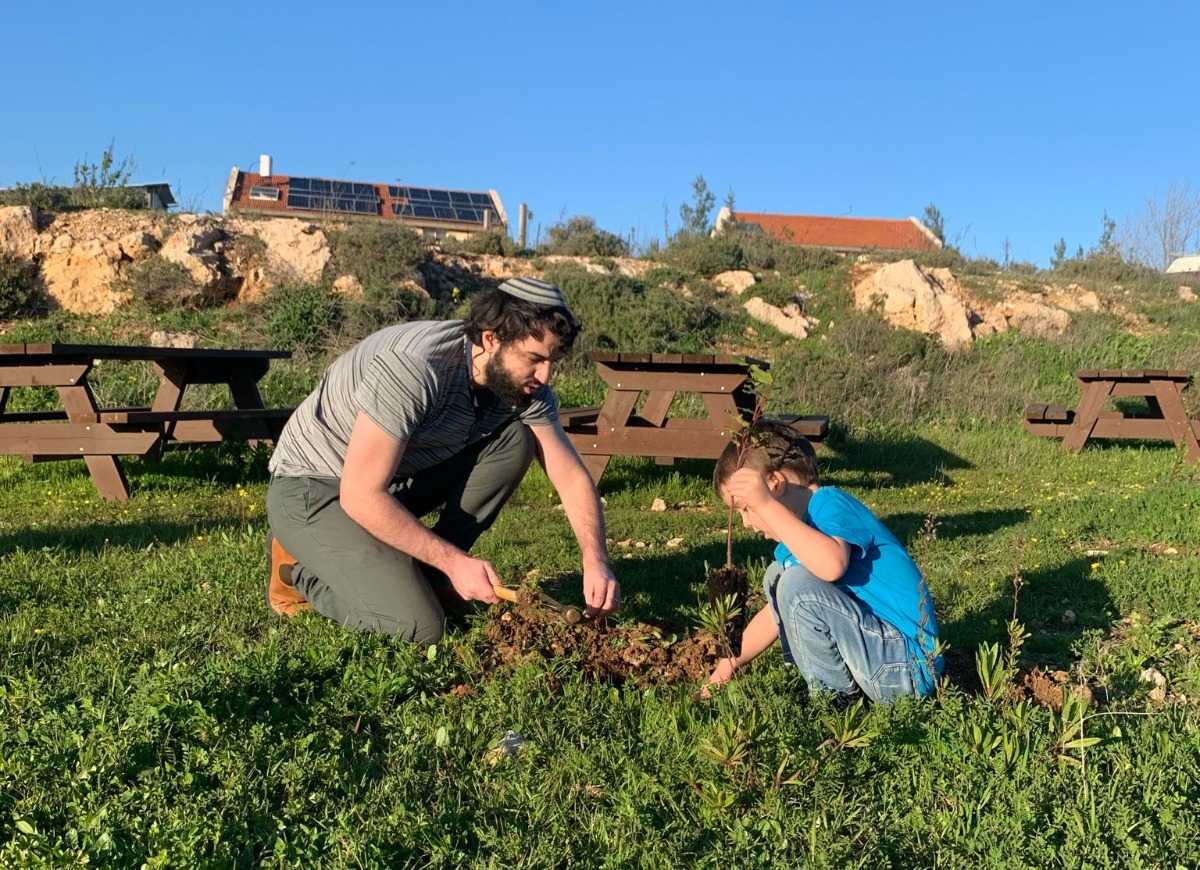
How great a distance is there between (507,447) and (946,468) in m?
6.90

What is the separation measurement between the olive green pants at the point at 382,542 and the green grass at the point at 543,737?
0.12 metres

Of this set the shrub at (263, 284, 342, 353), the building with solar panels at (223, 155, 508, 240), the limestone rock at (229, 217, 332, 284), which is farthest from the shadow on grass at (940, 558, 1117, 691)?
the building with solar panels at (223, 155, 508, 240)

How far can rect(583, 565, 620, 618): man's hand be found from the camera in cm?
345

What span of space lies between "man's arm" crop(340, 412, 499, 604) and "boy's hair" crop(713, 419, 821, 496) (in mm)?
978

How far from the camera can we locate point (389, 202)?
24.1m

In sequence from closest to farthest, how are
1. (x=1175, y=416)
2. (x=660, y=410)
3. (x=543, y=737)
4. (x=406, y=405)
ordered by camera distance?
(x=543, y=737) < (x=406, y=405) < (x=660, y=410) < (x=1175, y=416)

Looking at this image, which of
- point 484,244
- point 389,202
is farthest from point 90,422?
point 389,202

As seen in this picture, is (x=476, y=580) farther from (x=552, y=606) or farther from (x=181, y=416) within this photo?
(x=181, y=416)

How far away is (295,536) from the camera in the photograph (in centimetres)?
386

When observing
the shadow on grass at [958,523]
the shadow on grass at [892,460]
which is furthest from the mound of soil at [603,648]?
the shadow on grass at [892,460]

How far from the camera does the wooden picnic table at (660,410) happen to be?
7383 millimetres

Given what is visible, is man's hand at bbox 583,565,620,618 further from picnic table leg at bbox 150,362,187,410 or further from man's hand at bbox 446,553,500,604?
picnic table leg at bbox 150,362,187,410

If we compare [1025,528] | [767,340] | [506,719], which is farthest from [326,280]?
[506,719]

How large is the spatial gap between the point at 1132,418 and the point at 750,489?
31.7 ft
